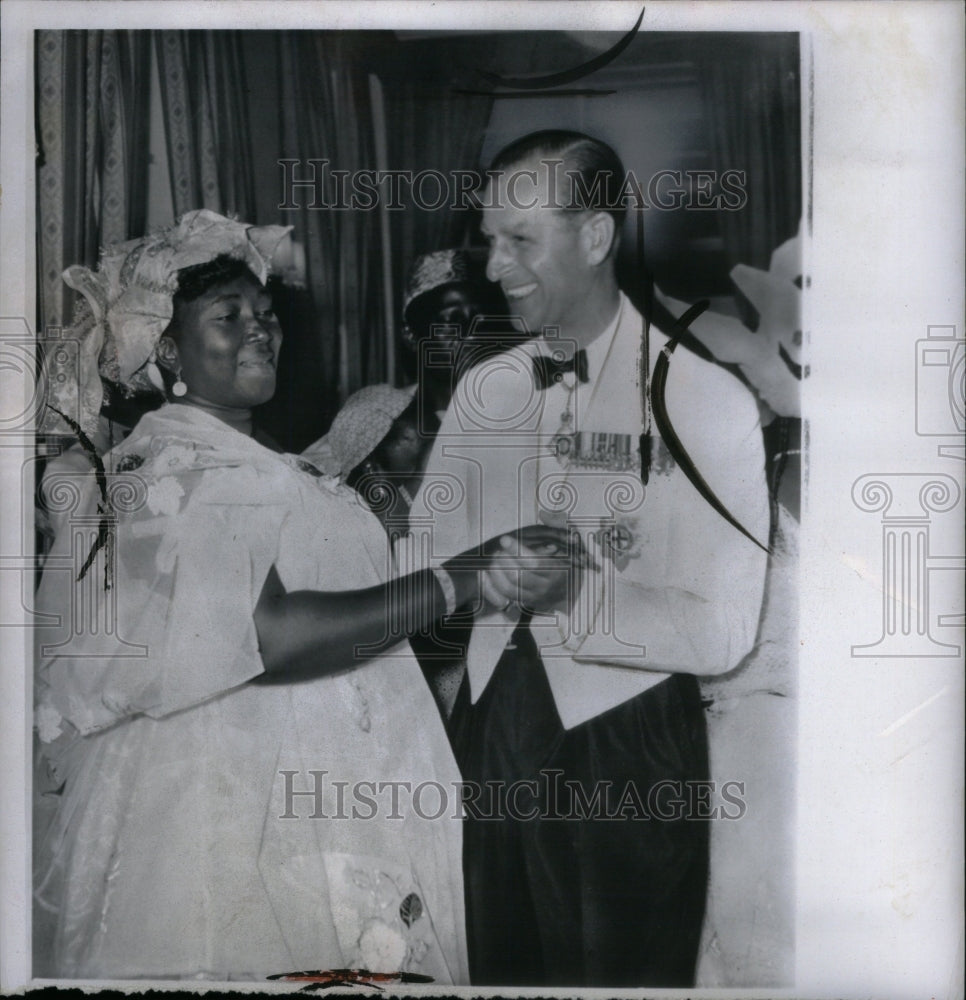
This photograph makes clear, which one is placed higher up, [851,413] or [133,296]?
[133,296]

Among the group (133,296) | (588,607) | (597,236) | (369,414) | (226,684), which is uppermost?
(597,236)

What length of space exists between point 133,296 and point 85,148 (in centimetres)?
28

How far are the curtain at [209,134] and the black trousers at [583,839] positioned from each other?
96cm

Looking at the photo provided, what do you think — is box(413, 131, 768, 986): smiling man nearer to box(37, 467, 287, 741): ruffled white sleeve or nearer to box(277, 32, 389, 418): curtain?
box(277, 32, 389, 418): curtain

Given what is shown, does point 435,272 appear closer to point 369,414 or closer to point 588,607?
point 369,414

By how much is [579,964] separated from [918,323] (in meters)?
1.31

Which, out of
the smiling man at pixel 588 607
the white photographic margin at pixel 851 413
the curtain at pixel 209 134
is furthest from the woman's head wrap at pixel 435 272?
the white photographic margin at pixel 851 413

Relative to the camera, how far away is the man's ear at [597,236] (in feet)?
5.96

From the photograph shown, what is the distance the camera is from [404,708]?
181 cm

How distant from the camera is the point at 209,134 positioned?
1.81 m

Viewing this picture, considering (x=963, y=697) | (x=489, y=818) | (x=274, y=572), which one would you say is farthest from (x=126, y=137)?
(x=963, y=697)

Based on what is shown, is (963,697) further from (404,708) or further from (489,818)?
(404,708)

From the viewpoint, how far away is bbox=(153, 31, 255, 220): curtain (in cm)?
181

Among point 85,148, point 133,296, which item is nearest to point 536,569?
point 133,296
